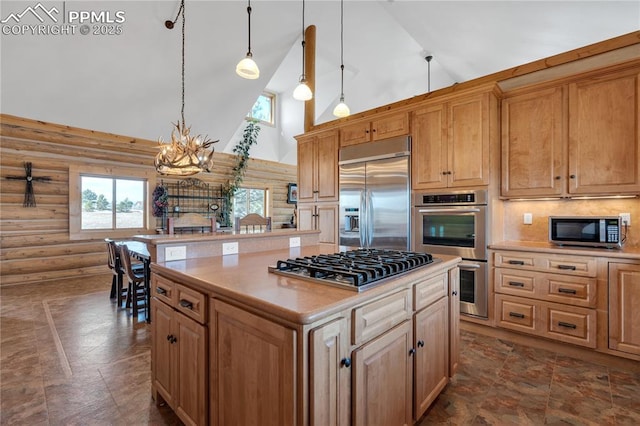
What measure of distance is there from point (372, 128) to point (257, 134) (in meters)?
4.49

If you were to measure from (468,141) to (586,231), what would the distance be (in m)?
1.25

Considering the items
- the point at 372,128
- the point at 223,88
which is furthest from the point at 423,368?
the point at 223,88

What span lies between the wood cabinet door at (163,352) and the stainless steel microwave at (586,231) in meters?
3.16

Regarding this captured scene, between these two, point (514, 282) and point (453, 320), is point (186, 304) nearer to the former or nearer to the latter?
point (453, 320)

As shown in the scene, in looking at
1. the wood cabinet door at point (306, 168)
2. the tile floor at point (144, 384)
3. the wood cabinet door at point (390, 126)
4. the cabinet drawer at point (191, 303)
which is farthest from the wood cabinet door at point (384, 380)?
the wood cabinet door at point (306, 168)

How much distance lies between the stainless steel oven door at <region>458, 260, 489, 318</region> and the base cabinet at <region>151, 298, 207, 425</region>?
2480mm

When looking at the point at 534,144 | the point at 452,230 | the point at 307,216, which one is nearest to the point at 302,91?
the point at 307,216

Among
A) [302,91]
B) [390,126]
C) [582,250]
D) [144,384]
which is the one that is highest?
[302,91]

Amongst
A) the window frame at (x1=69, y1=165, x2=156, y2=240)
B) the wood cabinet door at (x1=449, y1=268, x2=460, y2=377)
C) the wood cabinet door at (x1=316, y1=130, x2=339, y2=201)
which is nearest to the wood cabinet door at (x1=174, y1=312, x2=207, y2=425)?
the wood cabinet door at (x1=449, y1=268, x2=460, y2=377)

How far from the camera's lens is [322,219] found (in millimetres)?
4180

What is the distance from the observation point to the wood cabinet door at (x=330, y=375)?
35.8 inches

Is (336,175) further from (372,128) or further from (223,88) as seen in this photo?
(223,88)

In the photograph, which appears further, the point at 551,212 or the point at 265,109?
the point at 265,109

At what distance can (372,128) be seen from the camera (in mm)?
3621
